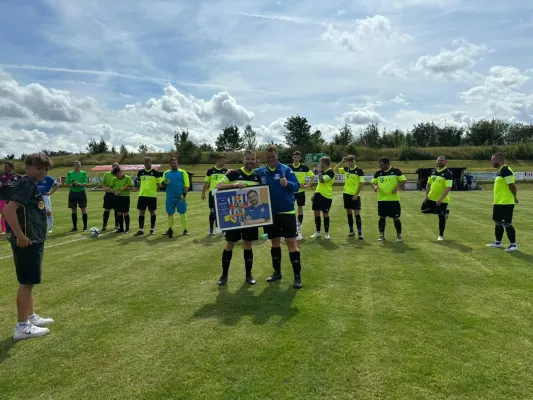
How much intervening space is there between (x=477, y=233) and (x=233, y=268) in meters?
8.23

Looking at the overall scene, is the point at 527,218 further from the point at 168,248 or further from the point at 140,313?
the point at 140,313

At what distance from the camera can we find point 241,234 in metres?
6.84

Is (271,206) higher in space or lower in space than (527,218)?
higher

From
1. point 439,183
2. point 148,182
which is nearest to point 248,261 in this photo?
point 148,182

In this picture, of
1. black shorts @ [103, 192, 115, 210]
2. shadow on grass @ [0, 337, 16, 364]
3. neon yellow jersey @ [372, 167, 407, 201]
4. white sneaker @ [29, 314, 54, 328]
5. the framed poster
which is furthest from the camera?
black shorts @ [103, 192, 115, 210]

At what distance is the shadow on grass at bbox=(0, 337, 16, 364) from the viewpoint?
4203 mm

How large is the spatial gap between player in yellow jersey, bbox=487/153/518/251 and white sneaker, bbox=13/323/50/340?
9.52 meters

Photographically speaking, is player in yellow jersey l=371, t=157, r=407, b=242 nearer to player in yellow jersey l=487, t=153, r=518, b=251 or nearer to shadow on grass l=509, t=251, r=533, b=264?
player in yellow jersey l=487, t=153, r=518, b=251

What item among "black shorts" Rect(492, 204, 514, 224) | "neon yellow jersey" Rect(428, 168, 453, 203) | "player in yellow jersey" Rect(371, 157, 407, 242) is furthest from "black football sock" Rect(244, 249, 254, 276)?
"black shorts" Rect(492, 204, 514, 224)

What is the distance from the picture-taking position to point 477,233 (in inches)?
475

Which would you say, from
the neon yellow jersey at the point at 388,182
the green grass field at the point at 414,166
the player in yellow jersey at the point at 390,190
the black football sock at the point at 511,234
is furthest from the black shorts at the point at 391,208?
the green grass field at the point at 414,166

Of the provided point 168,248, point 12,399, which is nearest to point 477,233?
point 168,248

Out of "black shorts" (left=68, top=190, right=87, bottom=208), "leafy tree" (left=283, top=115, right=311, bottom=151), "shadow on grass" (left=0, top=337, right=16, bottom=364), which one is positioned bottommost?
"shadow on grass" (left=0, top=337, right=16, bottom=364)

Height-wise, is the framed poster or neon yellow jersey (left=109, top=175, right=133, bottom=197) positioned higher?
neon yellow jersey (left=109, top=175, right=133, bottom=197)
